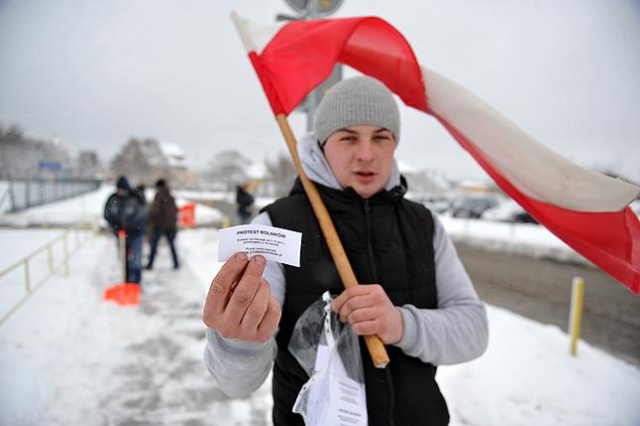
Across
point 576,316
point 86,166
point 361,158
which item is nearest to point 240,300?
point 361,158

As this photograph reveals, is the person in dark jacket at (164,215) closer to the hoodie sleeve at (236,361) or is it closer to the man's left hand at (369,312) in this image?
the hoodie sleeve at (236,361)

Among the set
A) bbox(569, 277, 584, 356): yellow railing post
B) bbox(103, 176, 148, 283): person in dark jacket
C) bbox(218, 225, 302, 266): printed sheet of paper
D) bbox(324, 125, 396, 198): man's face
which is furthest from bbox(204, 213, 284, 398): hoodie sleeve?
bbox(103, 176, 148, 283): person in dark jacket

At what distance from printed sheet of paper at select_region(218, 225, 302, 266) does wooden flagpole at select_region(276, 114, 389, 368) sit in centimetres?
37

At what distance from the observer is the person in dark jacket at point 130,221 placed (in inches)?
246

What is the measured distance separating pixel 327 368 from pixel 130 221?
6.48m

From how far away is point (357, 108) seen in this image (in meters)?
1.35

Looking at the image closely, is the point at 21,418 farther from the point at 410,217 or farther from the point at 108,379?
the point at 410,217

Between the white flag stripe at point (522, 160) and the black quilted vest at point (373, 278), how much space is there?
49 cm

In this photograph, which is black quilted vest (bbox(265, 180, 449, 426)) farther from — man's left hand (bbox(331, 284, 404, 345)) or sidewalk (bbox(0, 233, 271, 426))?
sidewalk (bbox(0, 233, 271, 426))

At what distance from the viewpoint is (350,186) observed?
1.33m

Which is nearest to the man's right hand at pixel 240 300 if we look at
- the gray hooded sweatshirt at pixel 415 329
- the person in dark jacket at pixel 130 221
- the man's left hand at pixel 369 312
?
the gray hooded sweatshirt at pixel 415 329

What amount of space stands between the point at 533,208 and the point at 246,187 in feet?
27.8

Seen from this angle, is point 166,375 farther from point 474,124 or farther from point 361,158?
point 474,124

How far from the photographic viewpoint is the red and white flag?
137 cm
